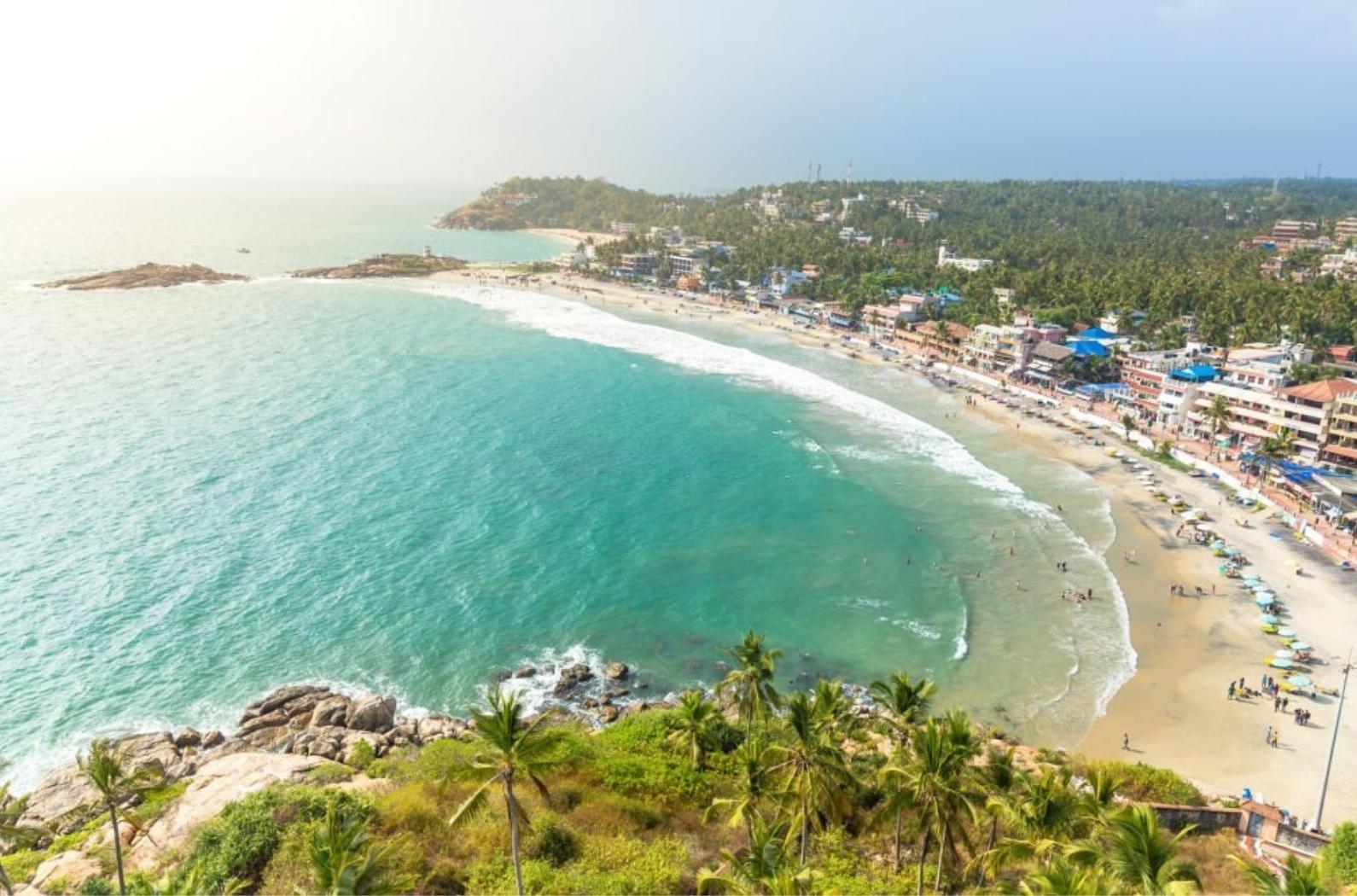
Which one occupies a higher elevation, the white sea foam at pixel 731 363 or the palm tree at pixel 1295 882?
the palm tree at pixel 1295 882

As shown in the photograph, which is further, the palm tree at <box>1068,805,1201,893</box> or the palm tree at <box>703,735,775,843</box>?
the palm tree at <box>703,735,775,843</box>

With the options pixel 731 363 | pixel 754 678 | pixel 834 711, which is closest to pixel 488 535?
pixel 754 678

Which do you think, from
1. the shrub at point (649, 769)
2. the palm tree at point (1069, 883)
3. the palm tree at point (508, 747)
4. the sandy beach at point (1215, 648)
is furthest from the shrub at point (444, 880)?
the sandy beach at point (1215, 648)

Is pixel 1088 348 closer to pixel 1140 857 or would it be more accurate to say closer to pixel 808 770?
pixel 808 770

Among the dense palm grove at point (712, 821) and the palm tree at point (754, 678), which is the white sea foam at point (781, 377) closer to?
the palm tree at point (754, 678)

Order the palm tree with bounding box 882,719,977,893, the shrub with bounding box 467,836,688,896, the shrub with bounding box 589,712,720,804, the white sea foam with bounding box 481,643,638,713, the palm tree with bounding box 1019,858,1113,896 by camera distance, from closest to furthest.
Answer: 1. the palm tree with bounding box 1019,858,1113,896
2. the palm tree with bounding box 882,719,977,893
3. the shrub with bounding box 467,836,688,896
4. the shrub with bounding box 589,712,720,804
5. the white sea foam with bounding box 481,643,638,713

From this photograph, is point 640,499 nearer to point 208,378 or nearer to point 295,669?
point 295,669

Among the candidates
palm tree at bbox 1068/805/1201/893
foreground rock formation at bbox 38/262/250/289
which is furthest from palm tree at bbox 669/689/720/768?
foreground rock formation at bbox 38/262/250/289

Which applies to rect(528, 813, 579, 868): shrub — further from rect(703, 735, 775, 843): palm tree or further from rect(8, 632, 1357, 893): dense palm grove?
rect(703, 735, 775, 843): palm tree
